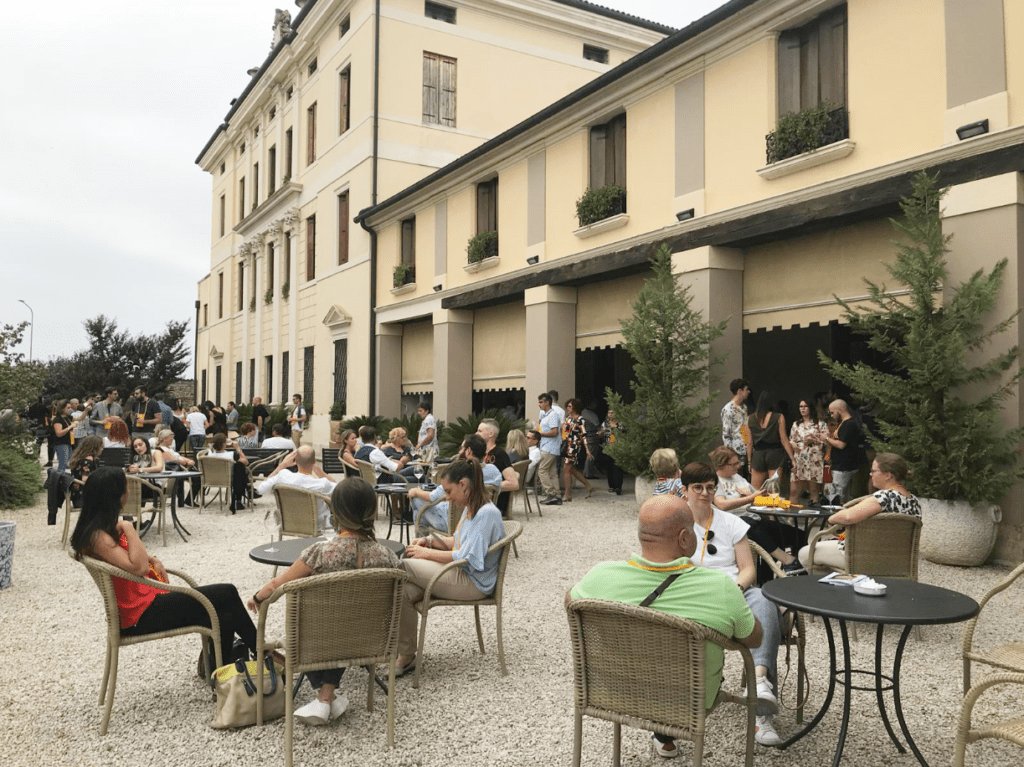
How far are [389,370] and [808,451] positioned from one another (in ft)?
42.3

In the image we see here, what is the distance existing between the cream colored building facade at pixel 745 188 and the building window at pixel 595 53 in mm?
8768

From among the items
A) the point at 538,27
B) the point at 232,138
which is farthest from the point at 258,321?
the point at 538,27

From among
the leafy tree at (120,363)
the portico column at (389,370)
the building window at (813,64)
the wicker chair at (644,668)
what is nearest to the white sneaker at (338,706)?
the wicker chair at (644,668)

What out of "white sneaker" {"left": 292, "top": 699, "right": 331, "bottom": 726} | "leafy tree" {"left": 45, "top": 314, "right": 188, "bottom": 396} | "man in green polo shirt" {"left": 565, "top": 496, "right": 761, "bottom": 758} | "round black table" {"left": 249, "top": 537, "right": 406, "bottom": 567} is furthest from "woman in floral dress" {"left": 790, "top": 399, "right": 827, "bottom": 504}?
"leafy tree" {"left": 45, "top": 314, "right": 188, "bottom": 396}

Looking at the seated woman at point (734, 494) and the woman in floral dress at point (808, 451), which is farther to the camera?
the woman in floral dress at point (808, 451)

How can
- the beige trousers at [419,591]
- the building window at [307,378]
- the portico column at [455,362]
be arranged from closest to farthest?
the beige trousers at [419,591]
the portico column at [455,362]
the building window at [307,378]

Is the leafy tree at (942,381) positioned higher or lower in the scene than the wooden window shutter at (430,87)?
lower

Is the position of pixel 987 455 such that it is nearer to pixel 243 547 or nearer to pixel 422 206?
pixel 243 547

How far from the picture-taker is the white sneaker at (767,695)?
3559 millimetres

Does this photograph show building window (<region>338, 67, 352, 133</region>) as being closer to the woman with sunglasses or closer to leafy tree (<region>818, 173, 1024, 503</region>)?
leafy tree (<region>818, 173, 1024, 503</region>)

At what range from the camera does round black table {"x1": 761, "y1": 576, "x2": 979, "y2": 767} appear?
3129mm

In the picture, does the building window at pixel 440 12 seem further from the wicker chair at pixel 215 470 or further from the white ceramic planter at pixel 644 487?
the white ceramic planter at pixel 644 487

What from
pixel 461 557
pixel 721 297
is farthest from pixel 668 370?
pixel 461 557

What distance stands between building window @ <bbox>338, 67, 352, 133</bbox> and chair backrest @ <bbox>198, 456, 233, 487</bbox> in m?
13.7
